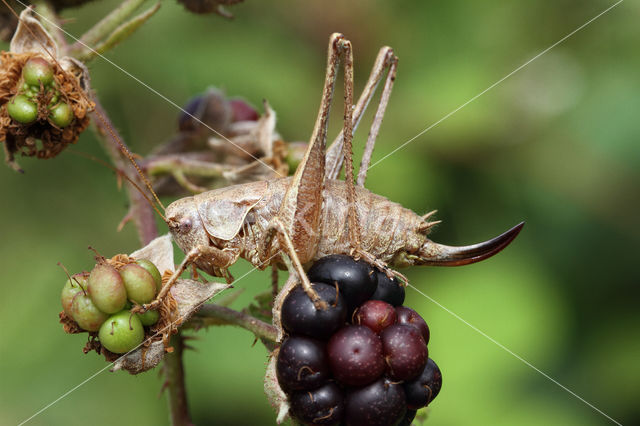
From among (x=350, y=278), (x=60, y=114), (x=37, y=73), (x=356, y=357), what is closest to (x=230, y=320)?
(x=350, y=278)

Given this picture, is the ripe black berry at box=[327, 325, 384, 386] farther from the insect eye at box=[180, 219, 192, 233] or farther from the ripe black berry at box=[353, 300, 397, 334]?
the insect eye at box=[180, 219, 192, 233]

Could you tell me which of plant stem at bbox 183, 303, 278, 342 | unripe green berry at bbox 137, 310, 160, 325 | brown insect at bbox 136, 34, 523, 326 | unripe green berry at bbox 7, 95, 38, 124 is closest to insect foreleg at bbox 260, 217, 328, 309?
brown insect at bbox 136, 34, 523, 326

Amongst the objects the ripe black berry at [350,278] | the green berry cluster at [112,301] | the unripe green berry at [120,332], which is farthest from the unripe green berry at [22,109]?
the ripe black berry at [350,278]

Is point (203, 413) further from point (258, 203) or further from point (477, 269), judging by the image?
point (477, 269)

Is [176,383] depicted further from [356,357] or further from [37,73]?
[37,73]

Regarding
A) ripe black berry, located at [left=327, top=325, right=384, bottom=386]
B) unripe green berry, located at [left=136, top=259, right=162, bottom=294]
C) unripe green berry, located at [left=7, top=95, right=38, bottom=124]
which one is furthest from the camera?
unripe green berry, located at [left=7, top=95, right=38, bottom=124]

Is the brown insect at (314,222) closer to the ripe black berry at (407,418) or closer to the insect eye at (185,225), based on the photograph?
the insect eye at (185,225)

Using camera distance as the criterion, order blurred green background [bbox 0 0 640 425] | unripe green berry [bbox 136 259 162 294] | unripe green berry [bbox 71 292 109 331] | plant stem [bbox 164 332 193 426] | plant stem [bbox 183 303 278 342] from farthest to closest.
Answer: blurred green background [bbox 0 0 640 425]
plant stem [bbox 164 332 193 426]
plant stem [bbox 183 303 278 342]
unripe green berry [bbox 136 259 162 294]
unripe green berry [bbox 71 292 109 331]
